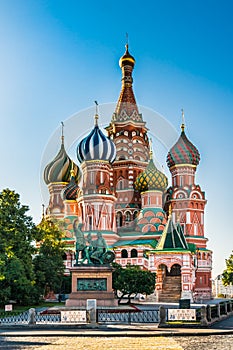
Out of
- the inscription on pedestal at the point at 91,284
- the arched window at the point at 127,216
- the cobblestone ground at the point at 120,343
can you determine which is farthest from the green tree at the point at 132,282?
the cobblestone ground at the point at 120,343

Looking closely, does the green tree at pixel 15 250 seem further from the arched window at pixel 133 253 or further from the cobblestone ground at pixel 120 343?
the arched window at pixel 133 253

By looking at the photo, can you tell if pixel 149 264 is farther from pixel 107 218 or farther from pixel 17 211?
pixel 17 211

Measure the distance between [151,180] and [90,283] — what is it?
3301 centimetres

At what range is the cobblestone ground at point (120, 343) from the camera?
17781 millimetres

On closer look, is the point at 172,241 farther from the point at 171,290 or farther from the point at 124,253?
the point at 124,253

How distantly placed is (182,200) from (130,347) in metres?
49.8

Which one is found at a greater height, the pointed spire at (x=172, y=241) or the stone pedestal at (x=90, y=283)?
the pointed spire at (x=172, y=241)

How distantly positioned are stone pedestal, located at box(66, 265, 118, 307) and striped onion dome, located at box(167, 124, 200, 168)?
114 feet

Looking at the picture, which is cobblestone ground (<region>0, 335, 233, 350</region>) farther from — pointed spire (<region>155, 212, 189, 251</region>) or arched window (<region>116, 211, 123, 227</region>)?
arched window (<region>116, 211, 123, 227</region>)

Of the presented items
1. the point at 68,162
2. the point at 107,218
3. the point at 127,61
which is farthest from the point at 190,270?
the point at 127,61

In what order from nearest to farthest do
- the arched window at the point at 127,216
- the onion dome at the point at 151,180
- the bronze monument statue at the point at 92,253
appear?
the bronze monument statue at the point at 92,253 < the onion dome at the point at 151,180 < the arched window at the point at 127,216

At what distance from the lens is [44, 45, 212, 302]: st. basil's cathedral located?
6322cm

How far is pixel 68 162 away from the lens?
244 ft

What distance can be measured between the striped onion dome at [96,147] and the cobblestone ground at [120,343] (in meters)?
45.8
